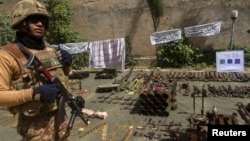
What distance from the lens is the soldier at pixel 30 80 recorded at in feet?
8.30

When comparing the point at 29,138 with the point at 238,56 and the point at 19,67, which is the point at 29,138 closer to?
the point at 19,67

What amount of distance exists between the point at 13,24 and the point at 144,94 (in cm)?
609

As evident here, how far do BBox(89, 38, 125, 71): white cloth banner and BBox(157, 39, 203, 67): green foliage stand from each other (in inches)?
123

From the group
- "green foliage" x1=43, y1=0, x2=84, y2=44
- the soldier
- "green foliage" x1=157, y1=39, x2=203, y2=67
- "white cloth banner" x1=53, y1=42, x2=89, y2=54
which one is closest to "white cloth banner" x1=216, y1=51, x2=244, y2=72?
"green foliage" x1=157, y1=39, x2=203, y2=67

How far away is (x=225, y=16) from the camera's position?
16.7m

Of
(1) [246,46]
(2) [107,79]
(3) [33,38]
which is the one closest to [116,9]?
(2) [107,79]

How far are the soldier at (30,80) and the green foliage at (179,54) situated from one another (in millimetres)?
14091

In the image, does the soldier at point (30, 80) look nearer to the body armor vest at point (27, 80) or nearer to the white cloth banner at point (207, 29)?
the body armor vest at point (27, 80)

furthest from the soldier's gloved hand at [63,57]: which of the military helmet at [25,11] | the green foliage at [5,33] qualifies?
the green foliage at [5,33]

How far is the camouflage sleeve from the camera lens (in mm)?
2480

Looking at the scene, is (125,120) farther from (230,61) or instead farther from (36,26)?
(230,61)

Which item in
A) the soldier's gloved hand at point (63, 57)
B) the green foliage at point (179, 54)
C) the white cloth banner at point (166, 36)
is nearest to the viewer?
the soldier's gloved hand at point (63, 57)

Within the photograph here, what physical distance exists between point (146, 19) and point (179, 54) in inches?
Result: 131

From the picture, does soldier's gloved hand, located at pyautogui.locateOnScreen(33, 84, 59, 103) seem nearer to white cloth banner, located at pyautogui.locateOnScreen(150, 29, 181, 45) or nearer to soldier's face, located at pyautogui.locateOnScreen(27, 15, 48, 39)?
soldier's face, located at pyautogui.locateOnScreen(27, 15, 48, 39)
